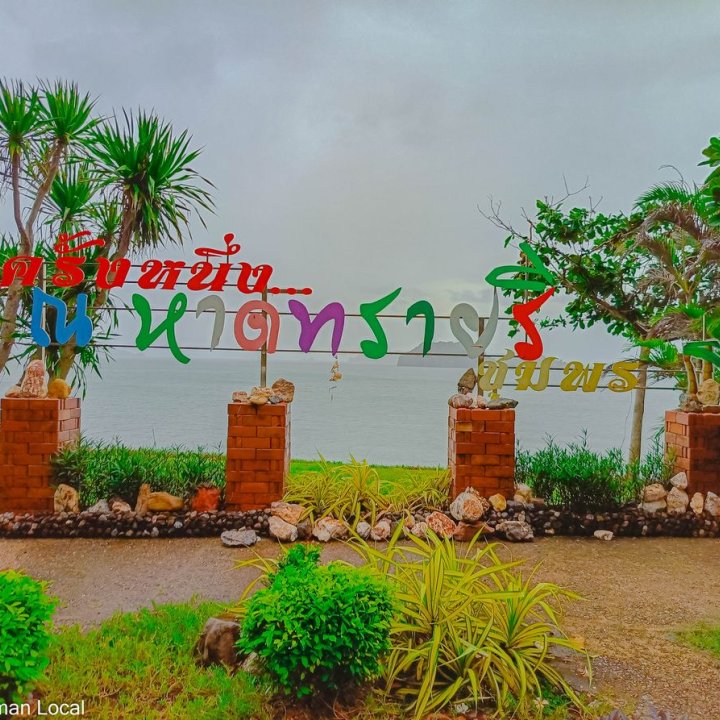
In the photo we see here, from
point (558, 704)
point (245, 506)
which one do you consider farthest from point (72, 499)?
point (558, 704)

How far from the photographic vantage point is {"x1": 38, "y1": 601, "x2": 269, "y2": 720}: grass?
2.21 m

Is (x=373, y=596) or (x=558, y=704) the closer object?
(x=373, y=596)

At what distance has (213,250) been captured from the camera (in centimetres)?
598

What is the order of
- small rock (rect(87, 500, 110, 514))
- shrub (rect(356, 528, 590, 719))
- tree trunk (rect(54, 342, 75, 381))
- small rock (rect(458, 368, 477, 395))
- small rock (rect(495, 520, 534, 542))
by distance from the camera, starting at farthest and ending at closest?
tree trunk (rect(54, 342, 75, 381)), small rock (rect(458, 368, 477, 395)), small rock (rect(87, 500, 110, 514)), small rock (rect(495, 520, 534, 542)), shrub (rect(356, 528, 590, 719))

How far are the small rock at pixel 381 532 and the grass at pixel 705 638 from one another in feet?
7.92

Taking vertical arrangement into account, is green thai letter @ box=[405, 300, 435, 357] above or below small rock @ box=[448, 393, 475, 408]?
above

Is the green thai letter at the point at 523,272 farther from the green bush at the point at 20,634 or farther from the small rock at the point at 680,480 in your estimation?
the green bush at the point at 20,634

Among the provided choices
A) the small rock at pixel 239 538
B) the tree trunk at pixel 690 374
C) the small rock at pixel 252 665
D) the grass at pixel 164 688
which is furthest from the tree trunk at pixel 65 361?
the tree trunk at pixel 690 374

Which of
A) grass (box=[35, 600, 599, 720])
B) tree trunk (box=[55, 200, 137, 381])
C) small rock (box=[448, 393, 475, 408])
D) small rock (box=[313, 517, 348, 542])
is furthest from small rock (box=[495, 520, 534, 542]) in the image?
tree trunk (box=[55, 200, 137, 381])

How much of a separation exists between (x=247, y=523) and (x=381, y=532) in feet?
4.05

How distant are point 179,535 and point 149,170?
462cm

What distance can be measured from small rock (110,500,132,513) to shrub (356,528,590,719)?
10.7 ft

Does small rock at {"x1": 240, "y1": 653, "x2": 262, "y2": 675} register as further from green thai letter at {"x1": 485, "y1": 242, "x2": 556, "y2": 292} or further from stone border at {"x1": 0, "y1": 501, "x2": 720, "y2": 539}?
green thai letter at {"x1": 485, "y1": 242, "x2": 556, "y2": 292}

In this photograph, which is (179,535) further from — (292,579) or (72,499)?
(292,579)
